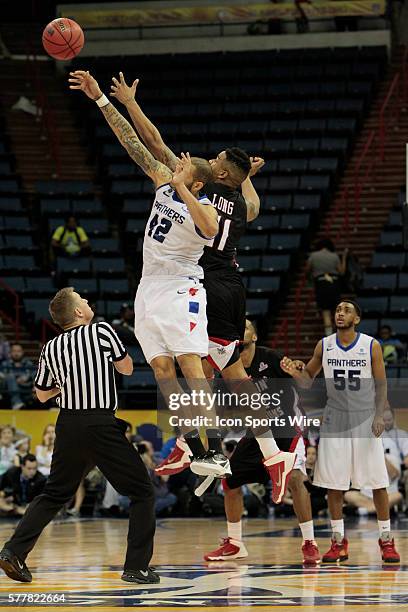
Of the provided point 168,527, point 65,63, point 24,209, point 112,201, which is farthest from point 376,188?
point 168,527

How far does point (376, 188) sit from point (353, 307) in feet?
41.1

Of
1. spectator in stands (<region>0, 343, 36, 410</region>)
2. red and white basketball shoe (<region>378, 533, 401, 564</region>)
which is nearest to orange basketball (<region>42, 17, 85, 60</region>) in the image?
red and white basketball shoe (<region>378, 533, 401, 564</region>)

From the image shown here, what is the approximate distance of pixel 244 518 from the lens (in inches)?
623

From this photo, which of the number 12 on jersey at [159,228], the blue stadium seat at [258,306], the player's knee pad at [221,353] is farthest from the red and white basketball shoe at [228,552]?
the blue stadium seat at [258,306]

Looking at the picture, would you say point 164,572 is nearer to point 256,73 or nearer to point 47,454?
point 47,454

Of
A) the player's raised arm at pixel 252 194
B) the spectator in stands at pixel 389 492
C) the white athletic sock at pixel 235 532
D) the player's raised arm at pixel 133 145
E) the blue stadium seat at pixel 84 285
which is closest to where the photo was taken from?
the player's raised arm at pixel 133 145

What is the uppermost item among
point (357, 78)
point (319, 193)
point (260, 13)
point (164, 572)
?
point (260, 13)

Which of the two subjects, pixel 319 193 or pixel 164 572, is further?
pixel 319 193

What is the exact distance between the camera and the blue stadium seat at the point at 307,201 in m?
21.6

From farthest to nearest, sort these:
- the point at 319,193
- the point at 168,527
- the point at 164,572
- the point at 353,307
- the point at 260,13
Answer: the point at 260,13 < the point at 319,193 < the point at 168,527 < the point at 353,307 < the point at 164,572

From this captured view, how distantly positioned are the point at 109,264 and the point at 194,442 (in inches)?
493

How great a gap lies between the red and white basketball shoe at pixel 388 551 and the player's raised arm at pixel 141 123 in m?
3.90

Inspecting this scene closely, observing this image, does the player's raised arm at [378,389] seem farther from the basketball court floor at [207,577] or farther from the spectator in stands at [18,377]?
the spectator in stands at [18,377]

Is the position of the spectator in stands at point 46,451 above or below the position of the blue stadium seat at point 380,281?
below
